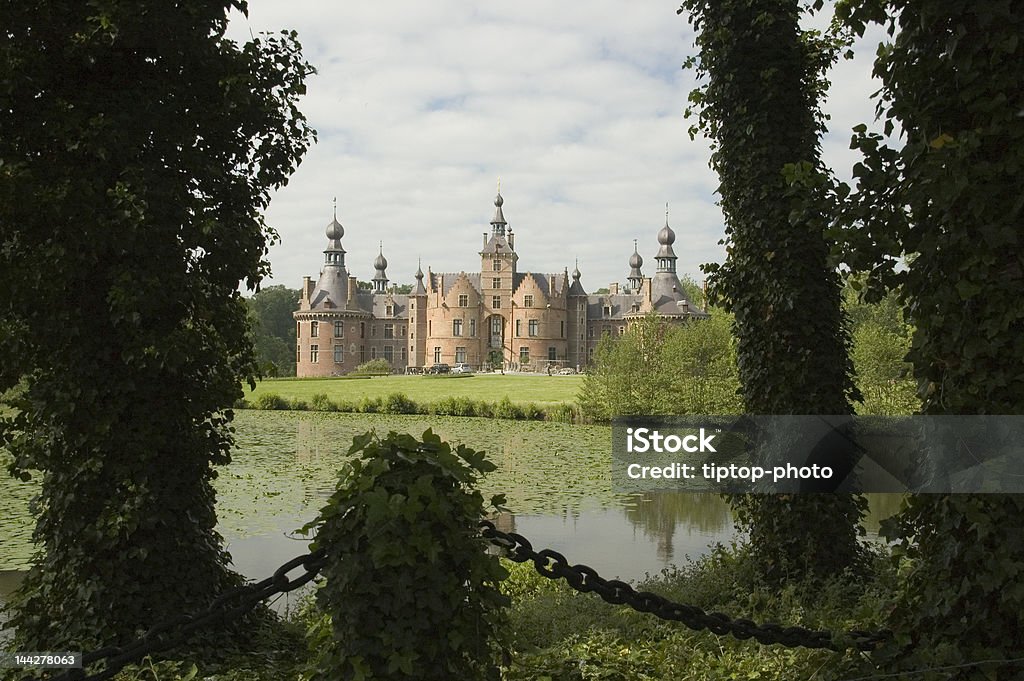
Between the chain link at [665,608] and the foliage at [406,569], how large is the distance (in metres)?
0.26

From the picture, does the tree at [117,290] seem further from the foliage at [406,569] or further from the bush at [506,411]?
the bush at [506,411]

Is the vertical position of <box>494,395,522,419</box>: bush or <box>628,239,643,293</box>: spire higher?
<box>628,239,643,293</box>: spire

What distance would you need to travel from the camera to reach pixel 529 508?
12.6 m

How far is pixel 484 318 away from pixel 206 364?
61996mm

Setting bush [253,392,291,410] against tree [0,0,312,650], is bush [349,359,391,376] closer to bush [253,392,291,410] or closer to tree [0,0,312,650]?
bush [253,392,291,410]

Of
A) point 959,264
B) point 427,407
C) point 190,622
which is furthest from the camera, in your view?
point 427,407

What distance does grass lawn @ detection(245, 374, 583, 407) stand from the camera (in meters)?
35.5

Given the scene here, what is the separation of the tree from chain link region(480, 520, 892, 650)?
259cm

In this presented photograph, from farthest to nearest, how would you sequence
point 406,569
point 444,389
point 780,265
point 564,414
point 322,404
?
point 444,389 < point 322,404 < point 564,414 < point 780,265 < point 406,569

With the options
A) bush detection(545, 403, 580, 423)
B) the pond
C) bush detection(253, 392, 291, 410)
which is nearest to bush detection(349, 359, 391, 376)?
bush detection(253, 392, 291, 410)

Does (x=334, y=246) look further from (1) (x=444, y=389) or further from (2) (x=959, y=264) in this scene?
(2) (x=959, y=264)

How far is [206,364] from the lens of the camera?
491cm

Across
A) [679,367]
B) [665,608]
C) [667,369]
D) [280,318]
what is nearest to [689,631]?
[665,608]

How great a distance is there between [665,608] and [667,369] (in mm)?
21427
